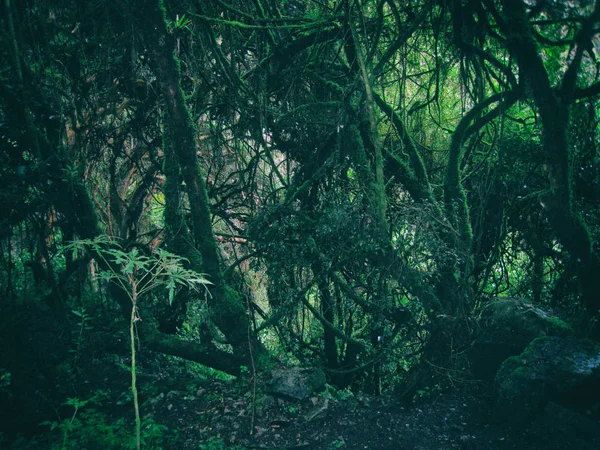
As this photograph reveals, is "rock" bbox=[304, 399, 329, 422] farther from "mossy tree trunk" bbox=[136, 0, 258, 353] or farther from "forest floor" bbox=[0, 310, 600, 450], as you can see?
"mossy tree trunk" bbox=[136, 0, 258, 353]

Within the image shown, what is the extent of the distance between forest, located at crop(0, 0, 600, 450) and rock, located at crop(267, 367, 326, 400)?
0.9 inches

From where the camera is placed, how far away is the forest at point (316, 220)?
3234mm

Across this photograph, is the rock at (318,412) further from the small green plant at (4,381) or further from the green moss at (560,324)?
the small green plant at (4,381)

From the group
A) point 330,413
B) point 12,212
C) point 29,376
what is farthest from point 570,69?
point 29,376

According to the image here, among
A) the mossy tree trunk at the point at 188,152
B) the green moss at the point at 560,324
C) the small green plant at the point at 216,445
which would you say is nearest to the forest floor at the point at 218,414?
the small green plant at the point at 216,445

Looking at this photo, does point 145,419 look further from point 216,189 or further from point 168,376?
point 216,189

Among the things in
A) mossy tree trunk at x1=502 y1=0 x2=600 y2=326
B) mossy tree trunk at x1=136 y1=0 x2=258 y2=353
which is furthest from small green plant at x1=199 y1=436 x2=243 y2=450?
mossy tree trunk at x1=502 y1=0 x2=600 y2=326

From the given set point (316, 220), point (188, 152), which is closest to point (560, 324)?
point (316, 220)

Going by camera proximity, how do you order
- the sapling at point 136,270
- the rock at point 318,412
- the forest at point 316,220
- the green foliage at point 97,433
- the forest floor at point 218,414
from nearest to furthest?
the sapling at point 136,270 < the green foliage at point 97,433 < the forest floor at point 218,414 < the forest at point 316,220 < the rock at point 318,412

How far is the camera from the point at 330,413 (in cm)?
374

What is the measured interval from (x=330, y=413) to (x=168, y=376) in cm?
264

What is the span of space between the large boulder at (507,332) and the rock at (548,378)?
29 centimetres

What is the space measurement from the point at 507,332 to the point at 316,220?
247cm

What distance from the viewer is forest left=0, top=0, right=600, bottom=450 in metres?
3.23
